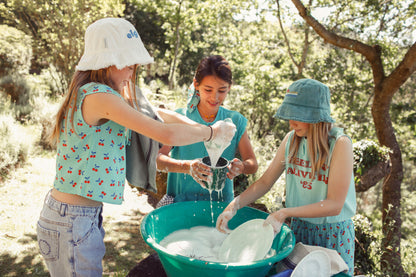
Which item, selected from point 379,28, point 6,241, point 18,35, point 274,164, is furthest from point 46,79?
point 274,164

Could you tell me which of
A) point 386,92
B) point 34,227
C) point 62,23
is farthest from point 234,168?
point 62,23

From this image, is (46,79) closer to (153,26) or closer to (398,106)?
(153,26)

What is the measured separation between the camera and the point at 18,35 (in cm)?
904

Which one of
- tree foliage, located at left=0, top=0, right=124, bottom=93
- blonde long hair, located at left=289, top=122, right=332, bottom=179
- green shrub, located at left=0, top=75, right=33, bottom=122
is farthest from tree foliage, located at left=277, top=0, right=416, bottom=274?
green shrub, located at left=0, top=75, right=33, bottom=122

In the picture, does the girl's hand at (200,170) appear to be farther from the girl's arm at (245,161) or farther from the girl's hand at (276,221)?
the girl's hand at (276,221)

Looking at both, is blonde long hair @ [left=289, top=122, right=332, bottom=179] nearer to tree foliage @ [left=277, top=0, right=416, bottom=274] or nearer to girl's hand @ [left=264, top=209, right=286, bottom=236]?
girl's hand @ [left=264, top=209, right=286, bottom=236]

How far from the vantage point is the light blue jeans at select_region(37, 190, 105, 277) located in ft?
4.00

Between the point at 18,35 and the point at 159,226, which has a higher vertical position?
the point at 18,35

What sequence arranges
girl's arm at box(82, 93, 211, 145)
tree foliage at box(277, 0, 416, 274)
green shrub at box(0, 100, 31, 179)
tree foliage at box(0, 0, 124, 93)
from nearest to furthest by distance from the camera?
girl's arm at box(82, 93, 211, 145)
tree foliage at box(277, 0, 416, 274)
green shrub at box(0, 100, 31, 179)
tree foliage at box(0, 0, 124, 93)

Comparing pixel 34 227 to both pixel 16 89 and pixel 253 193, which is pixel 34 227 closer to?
pixel 253 193

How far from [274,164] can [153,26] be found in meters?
15.1

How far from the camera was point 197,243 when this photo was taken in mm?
1436

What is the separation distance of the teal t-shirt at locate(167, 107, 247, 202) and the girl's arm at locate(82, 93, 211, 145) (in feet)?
1.87

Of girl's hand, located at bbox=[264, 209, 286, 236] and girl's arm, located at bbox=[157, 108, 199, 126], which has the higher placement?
girl's arm, located at bbox=[157, 108, 199, 126]
